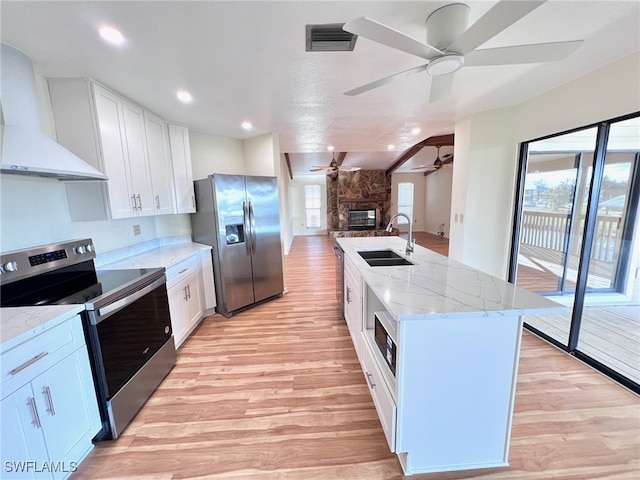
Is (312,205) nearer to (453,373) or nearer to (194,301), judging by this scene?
(194,301)

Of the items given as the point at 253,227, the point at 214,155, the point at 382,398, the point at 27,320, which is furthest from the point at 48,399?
the point at 214,155

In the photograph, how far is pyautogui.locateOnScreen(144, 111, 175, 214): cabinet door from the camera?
2590 millimetres

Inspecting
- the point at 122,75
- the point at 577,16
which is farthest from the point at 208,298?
the point at 577,16

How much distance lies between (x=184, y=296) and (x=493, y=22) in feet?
10.0

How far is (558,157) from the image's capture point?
110 inches

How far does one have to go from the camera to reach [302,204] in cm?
1009

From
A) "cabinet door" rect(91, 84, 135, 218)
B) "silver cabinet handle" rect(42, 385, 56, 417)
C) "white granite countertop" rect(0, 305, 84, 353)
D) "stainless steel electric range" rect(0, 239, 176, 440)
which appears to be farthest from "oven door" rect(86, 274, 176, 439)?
"cabinet door" rect(91, 84, 135, 218)

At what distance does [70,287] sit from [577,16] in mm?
3584

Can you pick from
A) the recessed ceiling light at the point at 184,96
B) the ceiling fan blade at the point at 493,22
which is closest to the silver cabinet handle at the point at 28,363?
the recessed ceiling light at the point at 184,96

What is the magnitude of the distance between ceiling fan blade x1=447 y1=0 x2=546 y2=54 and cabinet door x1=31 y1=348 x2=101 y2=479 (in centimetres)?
259

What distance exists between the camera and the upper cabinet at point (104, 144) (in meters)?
1.88

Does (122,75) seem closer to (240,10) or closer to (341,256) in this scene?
(240,10)

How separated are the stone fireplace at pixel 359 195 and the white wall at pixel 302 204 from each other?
0.63 meters

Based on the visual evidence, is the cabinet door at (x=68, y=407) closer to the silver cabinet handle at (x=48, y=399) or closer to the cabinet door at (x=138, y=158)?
the silver cabinet handle at (x=48, y=399)
